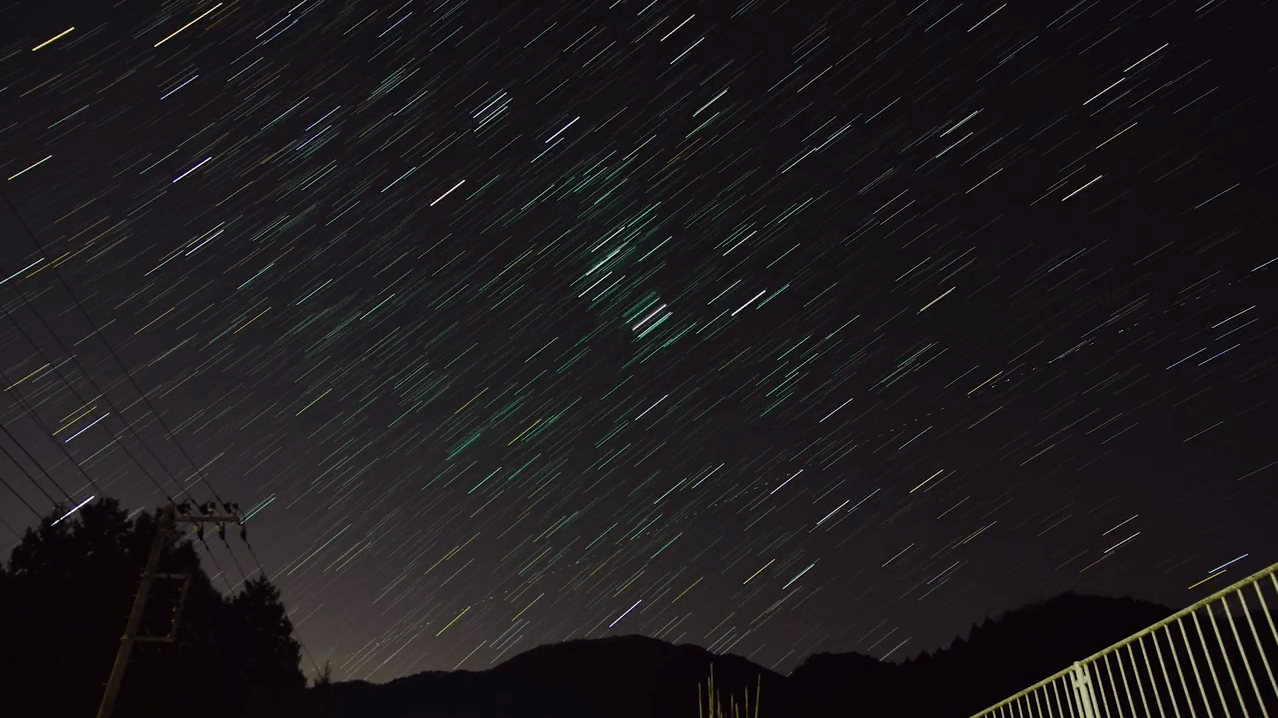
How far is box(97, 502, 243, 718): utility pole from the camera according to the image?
A: 13.2 m

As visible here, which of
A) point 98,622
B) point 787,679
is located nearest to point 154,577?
point 98,622

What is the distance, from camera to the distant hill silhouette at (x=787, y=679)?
62.2m

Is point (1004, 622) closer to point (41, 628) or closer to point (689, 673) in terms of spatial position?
point (689, 673)

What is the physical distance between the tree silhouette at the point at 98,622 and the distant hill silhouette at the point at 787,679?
31807 millimetres

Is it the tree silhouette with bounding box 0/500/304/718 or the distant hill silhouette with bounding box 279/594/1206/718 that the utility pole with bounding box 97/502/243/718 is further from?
the distant hill silhouette with bounding box 279/594/1206/718

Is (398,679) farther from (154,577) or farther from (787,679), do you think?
(154,577)

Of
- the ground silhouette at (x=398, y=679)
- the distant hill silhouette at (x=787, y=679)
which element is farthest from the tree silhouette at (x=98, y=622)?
the distant hill silhouette at (x=787, y=679)

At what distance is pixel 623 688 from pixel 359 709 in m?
25.9

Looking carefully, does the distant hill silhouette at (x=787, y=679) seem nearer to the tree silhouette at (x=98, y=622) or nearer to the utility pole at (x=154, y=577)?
the tree silhouette at (x=98, y=622)

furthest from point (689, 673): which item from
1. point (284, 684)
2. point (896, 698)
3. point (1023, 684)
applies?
point (284, 684)

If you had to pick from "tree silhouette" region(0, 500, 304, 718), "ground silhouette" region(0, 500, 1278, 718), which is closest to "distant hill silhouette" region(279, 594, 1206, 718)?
"ground silhouette" region(0, 500, 1278, 718)

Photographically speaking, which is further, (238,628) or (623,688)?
(623,688)

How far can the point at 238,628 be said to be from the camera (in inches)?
1234

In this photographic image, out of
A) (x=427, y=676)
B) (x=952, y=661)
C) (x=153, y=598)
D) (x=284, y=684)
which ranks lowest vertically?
(x=952, y=661)
